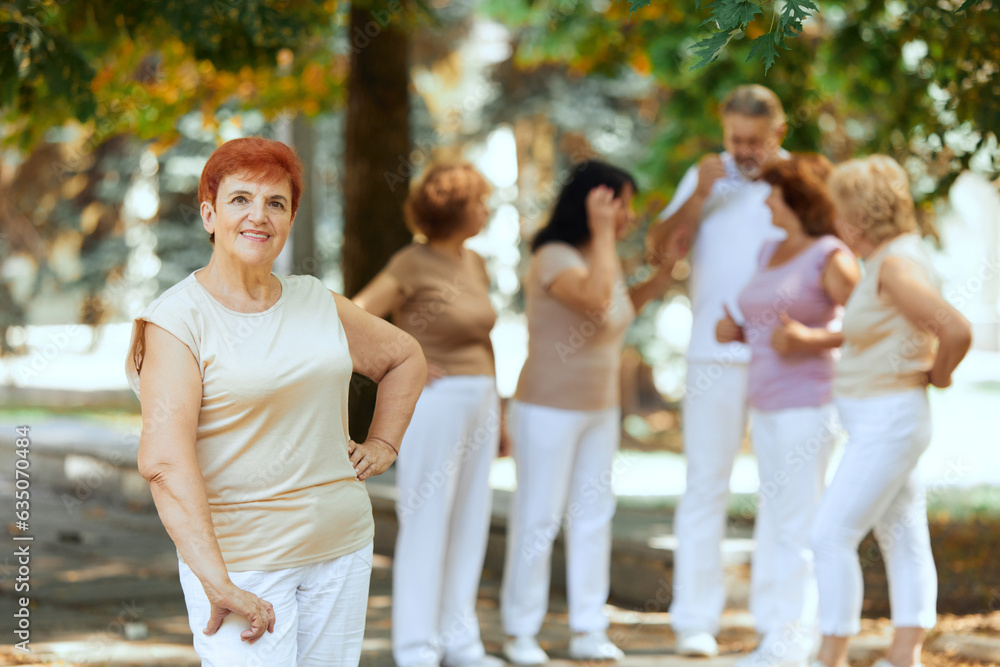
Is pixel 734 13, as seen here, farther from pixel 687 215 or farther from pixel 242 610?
pixel 687 215

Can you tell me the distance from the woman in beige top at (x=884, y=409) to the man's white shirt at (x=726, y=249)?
0.71 m

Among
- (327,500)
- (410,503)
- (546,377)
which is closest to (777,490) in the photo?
(546,377)

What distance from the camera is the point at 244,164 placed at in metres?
2.57

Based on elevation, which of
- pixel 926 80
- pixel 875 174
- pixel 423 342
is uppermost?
pixel 926 80

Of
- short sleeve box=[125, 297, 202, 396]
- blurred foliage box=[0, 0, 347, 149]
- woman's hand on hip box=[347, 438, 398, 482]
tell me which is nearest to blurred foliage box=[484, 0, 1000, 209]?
blurred foliage box=[0, 0, 347, 149]

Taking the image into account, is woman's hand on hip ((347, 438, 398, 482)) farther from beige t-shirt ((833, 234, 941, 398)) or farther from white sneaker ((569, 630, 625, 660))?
white sneaker ((569, 630, 625, 660))

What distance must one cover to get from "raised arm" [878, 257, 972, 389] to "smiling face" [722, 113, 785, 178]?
1.07 meters

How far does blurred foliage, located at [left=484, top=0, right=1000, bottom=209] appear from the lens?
18.5 feet

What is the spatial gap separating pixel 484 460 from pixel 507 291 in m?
11.7

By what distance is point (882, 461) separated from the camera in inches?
169

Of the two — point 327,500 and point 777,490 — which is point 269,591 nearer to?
point 327,500

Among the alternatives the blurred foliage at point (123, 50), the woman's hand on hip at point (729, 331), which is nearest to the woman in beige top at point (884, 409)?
the woman's hand on hip at point (729, 331)

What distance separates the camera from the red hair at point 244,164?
101 inches

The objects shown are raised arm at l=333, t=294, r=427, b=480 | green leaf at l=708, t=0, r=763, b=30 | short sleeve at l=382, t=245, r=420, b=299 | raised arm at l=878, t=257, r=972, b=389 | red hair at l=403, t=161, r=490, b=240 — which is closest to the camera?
green leaf at l=708, t=0, r=763, b=30
